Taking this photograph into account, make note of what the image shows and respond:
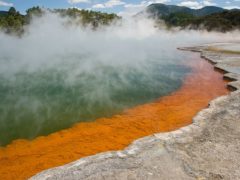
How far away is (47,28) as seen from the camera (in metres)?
68.3

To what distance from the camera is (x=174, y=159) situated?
228 inches

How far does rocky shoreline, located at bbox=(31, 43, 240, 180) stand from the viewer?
5.32 metres

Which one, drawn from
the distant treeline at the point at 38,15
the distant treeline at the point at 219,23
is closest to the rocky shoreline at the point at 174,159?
the distant treeline at the point at 38,15

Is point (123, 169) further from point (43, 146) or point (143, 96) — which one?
point (143, 96)

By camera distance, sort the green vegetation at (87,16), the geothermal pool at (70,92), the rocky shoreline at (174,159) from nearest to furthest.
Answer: the rocky shoreline at (174,159) → the geothermal pool at (70,92) → the green vegetation at (87,16)

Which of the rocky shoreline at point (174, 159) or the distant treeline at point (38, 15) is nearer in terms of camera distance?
the rocky shoreline at point (174, 159)

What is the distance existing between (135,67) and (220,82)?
7.77m

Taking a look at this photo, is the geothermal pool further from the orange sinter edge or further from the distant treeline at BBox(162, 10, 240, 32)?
the distant treeline at BBox(162, 10, 240, 32)

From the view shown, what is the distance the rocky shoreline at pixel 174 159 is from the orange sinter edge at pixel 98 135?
1313 millimetres

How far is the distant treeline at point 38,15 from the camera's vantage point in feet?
176

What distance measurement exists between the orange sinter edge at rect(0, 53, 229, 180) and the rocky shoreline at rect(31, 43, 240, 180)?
131 centimetres

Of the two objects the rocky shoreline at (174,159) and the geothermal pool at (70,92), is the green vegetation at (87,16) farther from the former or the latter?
the rocky shoreline at (174,159)

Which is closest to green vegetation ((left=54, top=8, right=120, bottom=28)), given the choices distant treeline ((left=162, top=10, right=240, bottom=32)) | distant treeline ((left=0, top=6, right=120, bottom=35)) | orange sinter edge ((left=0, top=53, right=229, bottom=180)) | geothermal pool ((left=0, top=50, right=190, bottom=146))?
distant treeline ((left=0, top=6, right=120, bottom=35))

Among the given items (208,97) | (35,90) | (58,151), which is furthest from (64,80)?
(58,151)
